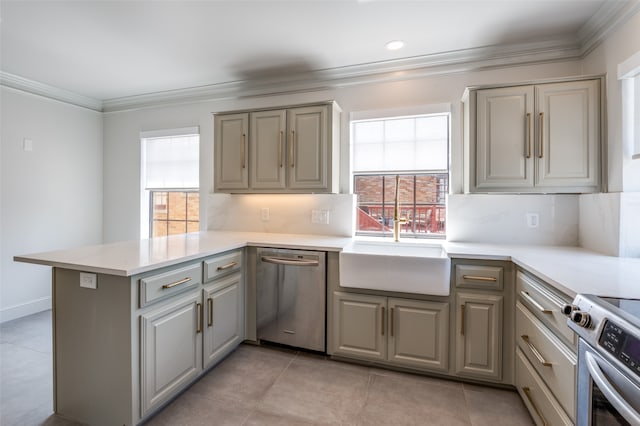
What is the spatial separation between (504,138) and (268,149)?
1.93 metres

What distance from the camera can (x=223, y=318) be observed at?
2270mm

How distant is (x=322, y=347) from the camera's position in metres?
2.35

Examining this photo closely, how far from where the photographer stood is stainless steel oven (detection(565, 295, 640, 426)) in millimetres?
810

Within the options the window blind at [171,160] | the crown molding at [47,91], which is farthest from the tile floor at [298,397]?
the crown molding at [47,91]

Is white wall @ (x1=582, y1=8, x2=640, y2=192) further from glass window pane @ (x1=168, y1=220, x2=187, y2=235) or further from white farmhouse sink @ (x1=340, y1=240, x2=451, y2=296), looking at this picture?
glass window pane @ (x1=168, y1=220, x2=187, y2=235)

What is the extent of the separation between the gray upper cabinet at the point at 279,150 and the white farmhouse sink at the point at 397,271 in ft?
2.51

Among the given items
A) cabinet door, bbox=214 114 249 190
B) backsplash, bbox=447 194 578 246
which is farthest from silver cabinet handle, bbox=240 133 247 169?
backsplash, bbox=447 194 578 246

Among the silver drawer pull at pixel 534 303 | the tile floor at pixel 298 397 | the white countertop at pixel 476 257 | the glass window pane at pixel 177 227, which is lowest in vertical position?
the tile floor at pixel 298 397

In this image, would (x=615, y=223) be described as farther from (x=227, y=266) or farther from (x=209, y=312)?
(x=209, y=312)

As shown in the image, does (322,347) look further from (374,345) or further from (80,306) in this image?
(80,306)

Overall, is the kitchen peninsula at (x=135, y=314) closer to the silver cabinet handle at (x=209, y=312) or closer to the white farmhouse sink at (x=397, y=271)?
the silver cabinet handle at (x=209, y=312)

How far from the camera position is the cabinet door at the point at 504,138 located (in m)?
2.14

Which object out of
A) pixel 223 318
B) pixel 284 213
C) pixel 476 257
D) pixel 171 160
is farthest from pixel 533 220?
pixel 171 160

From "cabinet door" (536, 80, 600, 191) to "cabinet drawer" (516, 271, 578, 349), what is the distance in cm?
83
